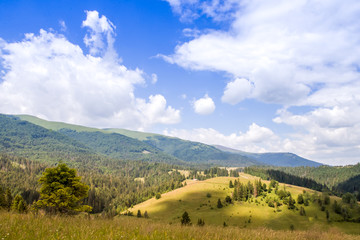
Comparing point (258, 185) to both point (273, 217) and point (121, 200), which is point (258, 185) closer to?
point (273, 217)

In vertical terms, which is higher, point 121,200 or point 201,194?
point 201,194

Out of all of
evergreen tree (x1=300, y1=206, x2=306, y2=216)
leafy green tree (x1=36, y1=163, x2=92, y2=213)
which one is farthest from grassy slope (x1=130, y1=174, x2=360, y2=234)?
leafy green tree (x1=36, y1=163, x2=92, y2=213)

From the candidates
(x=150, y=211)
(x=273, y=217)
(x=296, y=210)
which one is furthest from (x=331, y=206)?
(x=150, y=211)

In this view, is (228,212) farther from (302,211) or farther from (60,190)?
(60,190)

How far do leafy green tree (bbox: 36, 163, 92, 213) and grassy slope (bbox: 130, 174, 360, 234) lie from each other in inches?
2152

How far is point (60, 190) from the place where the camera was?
38.1 meters

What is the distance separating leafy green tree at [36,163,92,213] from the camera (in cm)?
3838

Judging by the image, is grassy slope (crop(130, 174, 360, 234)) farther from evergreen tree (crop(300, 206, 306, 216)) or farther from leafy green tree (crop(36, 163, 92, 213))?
leafy green tree (crop(36, 163, 92, 213))

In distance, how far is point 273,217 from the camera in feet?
360

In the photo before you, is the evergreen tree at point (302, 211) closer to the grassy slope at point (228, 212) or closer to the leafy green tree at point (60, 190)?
the grassy slope at point (228, 212)

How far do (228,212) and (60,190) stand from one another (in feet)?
349

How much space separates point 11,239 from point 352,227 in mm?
127558

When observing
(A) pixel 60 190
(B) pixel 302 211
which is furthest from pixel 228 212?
(A) pixel 60 190

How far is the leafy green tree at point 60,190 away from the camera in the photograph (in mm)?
38375
